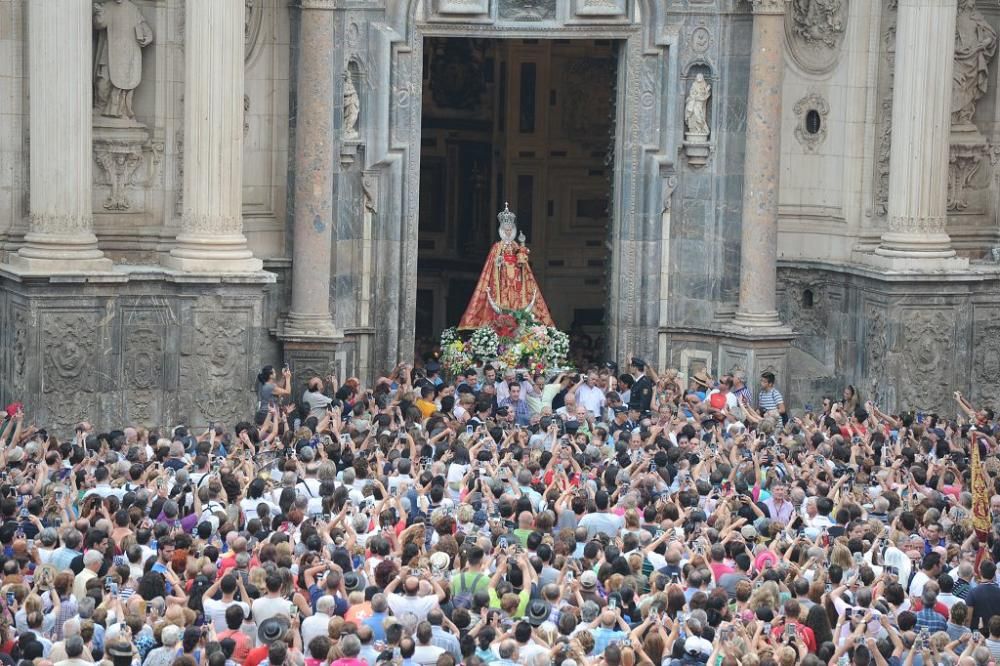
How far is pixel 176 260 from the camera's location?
28359mm

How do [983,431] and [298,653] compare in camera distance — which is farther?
[983,431]

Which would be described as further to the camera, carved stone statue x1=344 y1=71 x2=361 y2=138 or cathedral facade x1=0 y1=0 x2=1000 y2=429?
carved stone statue x1=344 y1=71 x2=361 y2=138

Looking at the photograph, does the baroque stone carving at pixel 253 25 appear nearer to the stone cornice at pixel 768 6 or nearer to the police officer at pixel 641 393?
the police officer at pixel 641 393

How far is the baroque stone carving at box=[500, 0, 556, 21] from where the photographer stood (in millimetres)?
31656

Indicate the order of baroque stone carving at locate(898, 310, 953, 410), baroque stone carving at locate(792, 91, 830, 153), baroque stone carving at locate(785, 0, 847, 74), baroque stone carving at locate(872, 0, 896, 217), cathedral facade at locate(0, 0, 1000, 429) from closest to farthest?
cathedral facade at locate(0, 0, 1000, 429) → baroque stone carving at locate(898, 310, 953, 410) → baroque stone carving at locate(872, 0, 896, 217) → baroque stone carving at locate(785, 0, 847, 74) → baroque stone carving at locate(792, 91, 830, 153)

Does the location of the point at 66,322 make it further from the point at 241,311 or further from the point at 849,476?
the point at 849,476

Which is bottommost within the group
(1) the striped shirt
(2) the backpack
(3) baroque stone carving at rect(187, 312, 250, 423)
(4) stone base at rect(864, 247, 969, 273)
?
(2) the backpack

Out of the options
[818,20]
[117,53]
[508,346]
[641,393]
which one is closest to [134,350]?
[117,53]

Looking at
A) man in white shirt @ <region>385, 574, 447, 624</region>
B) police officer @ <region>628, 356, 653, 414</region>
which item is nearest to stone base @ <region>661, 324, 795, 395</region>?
police officer @ <region>628, 356, 653, 414</region>

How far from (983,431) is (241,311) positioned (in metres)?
9.67

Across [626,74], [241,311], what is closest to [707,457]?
[241,311]

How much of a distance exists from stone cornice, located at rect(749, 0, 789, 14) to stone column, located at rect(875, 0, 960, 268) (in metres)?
1.71

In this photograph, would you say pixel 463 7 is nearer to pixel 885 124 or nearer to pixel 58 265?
pixel 885 124

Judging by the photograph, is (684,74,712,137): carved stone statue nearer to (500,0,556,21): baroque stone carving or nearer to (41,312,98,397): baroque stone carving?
(500,0,556,21): baroque stone carving
